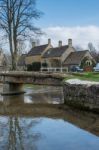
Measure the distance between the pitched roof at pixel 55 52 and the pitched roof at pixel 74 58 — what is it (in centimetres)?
177

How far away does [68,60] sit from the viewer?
7056cm

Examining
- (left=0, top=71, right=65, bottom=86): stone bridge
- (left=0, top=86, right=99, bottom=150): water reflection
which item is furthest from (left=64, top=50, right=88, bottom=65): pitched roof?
(left=0, top=86, right=99, bottom=150): water reflection

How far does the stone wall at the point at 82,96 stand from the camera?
53.7 ft

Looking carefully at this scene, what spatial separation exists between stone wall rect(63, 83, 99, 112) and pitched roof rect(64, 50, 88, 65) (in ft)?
156

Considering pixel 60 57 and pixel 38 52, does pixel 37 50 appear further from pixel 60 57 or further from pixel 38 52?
pixel 60 57

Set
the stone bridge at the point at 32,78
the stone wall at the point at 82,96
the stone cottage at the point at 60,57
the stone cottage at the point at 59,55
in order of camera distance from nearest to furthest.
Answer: the stone wall at the point at 82,96, the stone bridge at the point at 32,78, the stone cottage at the point at 60,57, the stone cottage at the point at 59,55

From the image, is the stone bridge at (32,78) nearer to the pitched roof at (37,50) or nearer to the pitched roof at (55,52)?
the pitched roof at (55,52)

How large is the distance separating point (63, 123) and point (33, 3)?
1215 inches

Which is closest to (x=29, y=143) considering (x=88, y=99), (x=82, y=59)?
(x=88, y=99)

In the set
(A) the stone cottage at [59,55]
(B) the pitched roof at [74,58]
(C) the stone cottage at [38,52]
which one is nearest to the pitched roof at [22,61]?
(C) the stone cottage at [38,52]

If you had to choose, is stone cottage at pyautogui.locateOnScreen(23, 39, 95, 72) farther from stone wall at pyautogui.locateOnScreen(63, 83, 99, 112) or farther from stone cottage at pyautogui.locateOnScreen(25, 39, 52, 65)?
stone wall at pyautogui.locateOnScreen(63, 83, 99, 112)

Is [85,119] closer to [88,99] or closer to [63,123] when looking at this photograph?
[63,123]

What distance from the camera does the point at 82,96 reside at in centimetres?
1781

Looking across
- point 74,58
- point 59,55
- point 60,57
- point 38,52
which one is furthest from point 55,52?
point 74,58
